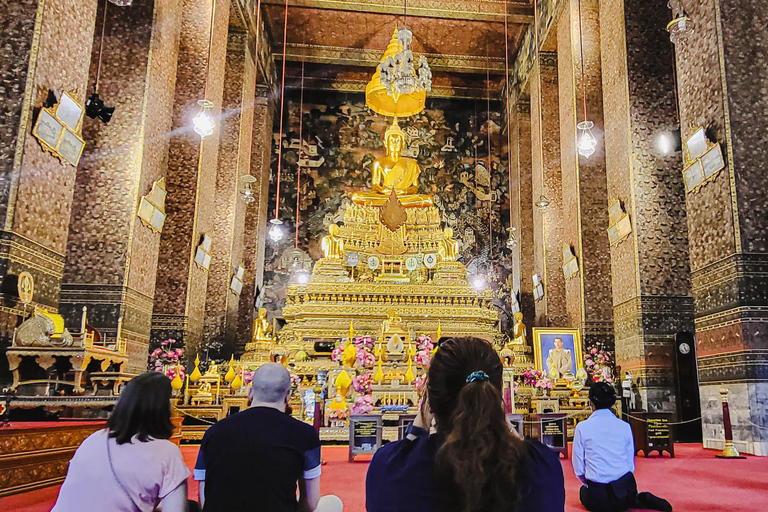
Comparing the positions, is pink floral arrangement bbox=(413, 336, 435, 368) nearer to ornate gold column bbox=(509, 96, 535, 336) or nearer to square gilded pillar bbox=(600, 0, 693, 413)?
square gilded pillar bbox=(600, 0, 693, 413)

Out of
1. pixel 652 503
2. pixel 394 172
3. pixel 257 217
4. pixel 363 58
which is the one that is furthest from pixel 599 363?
pixel 363 58

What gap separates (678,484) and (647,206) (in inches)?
180

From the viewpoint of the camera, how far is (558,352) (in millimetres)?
7855

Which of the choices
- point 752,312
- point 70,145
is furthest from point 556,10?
point 70,145

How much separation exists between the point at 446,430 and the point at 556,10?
37.8 feet

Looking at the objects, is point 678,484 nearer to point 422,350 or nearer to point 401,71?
point 422,350

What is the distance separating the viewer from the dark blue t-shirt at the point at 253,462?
1802 millimetres

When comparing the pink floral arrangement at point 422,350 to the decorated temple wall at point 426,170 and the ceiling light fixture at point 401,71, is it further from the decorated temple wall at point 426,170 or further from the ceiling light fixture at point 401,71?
the decorated temple wall at point 426,170

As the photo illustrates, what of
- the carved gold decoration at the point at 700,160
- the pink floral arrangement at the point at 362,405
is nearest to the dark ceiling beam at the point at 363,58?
the carved gold decoration at the point at 700,160

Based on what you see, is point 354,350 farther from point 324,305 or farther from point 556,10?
point 556,10

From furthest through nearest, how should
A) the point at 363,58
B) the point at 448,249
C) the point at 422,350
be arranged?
1. the point at 363,58
2. the point at 448,249
3. the point at 422,350

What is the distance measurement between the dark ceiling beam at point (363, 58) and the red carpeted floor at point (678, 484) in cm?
1206

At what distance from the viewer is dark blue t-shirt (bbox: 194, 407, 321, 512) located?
5.91 ft

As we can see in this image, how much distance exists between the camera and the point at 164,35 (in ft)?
26.5
